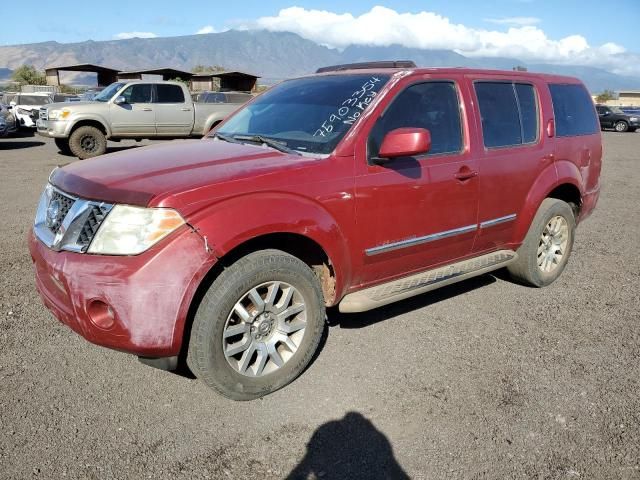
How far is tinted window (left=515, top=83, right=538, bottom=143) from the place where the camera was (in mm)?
4520

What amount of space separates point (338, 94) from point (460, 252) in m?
1.56

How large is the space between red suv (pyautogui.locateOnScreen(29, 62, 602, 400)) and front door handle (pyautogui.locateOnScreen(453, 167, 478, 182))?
0.02 metres

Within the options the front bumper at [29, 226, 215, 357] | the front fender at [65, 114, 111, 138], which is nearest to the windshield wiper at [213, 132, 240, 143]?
the front bumper at [29, 226, 215, 357]

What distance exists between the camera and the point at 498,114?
170 inches

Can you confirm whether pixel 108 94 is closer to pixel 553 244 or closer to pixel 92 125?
pixel 92 125

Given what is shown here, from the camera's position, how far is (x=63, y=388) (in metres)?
3.16

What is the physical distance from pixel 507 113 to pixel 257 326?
2.80 metres

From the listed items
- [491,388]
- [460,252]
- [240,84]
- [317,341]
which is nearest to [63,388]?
[317,341]

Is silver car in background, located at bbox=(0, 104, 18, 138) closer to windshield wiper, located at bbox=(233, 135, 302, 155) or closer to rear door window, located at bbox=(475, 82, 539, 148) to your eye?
windshield wiper, located at bbox=(233, 135, 302, 155)

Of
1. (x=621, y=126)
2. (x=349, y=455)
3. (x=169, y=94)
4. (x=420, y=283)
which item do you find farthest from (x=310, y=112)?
(x=621, y=126)

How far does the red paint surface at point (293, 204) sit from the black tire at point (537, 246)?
129 millimetres

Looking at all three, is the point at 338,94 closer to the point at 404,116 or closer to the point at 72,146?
the point at 404,116

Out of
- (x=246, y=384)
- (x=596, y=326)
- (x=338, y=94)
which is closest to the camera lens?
(x=246, y=384)

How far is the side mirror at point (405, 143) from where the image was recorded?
325 centimetres
